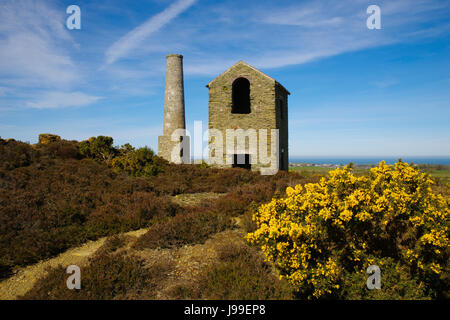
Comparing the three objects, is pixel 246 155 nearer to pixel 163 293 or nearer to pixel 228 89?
pixel 228 89

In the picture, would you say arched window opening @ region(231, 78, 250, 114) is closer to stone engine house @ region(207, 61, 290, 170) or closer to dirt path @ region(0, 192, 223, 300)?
stone engine house @ region(207, 61, 290, 170)

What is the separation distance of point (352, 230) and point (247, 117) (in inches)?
495

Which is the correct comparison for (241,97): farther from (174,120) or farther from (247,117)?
(174,120)

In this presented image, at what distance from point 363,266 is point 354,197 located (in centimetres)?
155

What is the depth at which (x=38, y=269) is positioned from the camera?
6.37 m

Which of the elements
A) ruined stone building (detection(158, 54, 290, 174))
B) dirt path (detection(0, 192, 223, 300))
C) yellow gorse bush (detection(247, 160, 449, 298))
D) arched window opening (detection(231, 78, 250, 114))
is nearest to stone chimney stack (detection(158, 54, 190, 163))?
arched window opening (detection(231, 78, 250, 114))

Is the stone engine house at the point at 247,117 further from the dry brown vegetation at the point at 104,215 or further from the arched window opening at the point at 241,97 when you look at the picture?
the arched window opening at the point at 241,97

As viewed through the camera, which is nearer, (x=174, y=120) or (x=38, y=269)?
(x=38, y=269)

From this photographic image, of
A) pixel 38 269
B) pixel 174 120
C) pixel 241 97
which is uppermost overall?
pixel 241 97

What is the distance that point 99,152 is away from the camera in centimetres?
1828

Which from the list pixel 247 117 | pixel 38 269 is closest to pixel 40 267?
pixel 38 269

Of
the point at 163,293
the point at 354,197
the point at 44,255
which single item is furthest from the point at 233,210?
the point at 44,255
